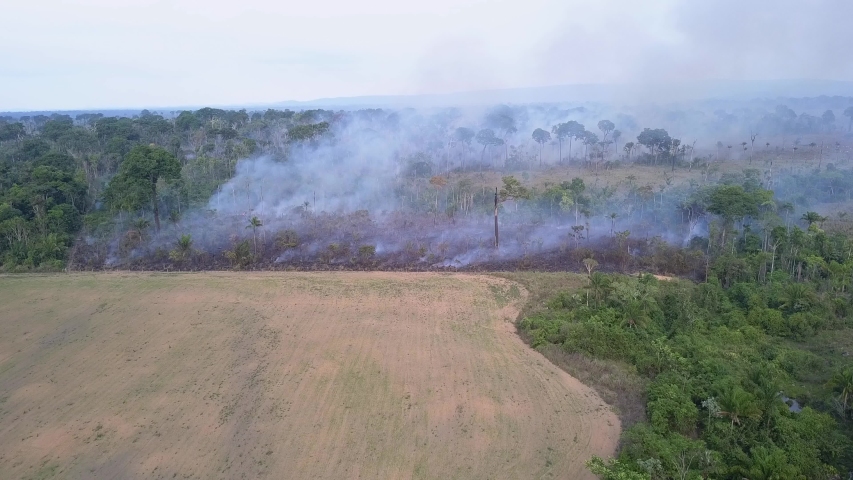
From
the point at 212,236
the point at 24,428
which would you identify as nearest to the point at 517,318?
the point at 24,428

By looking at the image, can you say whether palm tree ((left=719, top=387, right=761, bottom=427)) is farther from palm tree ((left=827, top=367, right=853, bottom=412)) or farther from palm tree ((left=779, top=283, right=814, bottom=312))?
palm tree ((left=779, top=283, right=814, bottom=312))

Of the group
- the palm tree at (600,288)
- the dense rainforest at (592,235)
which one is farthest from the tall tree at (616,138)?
the palm tree at (600,288)

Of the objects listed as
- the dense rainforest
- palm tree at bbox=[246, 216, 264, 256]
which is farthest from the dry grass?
palm tree at bbox=[246, 216, 264, 256]

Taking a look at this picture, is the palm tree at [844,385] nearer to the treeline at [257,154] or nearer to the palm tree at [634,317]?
the palm tree at [634,317]

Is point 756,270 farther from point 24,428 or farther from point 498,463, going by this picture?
point 24,428

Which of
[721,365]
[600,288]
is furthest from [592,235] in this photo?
[721,365]

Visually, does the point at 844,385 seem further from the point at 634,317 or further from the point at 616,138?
the point at 616,138
